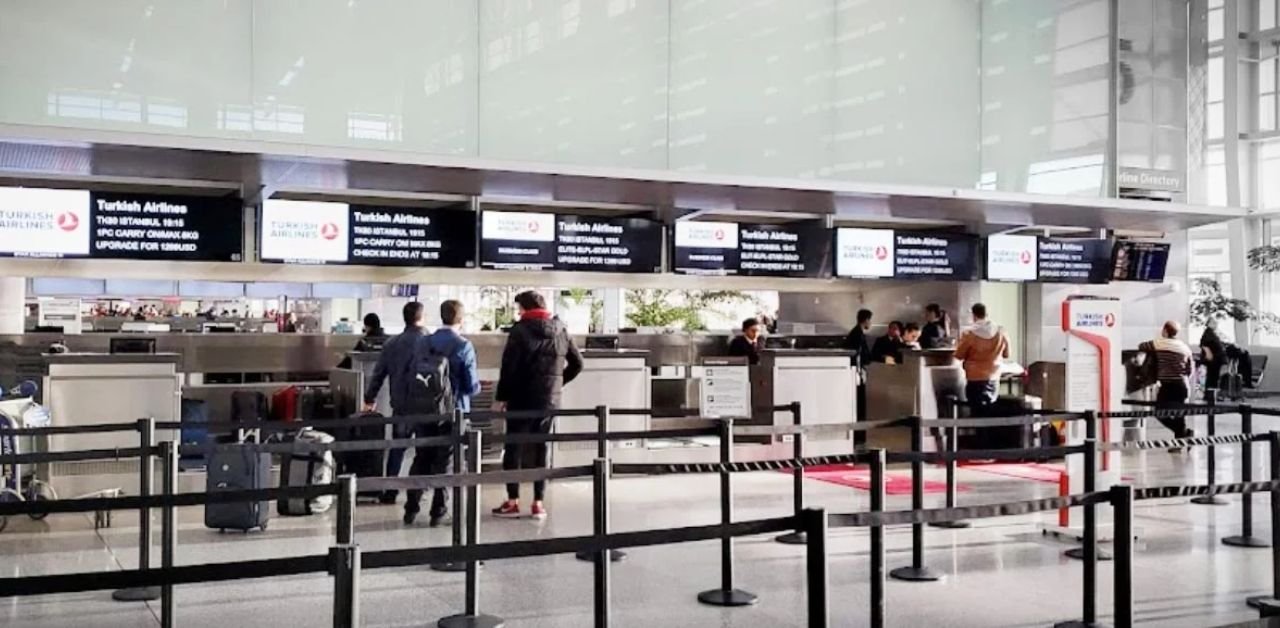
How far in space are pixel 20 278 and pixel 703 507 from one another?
1095cm

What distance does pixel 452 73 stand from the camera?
34.2 ft

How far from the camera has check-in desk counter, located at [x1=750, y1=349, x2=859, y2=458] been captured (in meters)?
13.4

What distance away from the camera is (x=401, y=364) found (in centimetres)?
945

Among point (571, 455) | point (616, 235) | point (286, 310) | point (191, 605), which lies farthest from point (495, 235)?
point (286, 310)

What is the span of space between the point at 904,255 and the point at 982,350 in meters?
1.61

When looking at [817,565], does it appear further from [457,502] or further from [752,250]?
[752,250]

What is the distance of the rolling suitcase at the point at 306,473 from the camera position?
30.4ft

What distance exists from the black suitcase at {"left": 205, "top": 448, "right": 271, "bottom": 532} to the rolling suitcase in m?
0.20

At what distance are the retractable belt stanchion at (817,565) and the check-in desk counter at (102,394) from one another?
727 centimetres

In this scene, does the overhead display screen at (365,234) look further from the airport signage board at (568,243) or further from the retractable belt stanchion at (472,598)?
the retractable belt stanchion at (472,598)

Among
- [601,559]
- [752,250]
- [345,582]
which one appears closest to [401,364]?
[752,250]

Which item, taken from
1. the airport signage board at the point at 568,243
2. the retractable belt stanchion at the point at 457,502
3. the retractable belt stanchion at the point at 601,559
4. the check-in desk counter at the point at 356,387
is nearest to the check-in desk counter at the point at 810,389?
the airport signage board at the point at 568,243

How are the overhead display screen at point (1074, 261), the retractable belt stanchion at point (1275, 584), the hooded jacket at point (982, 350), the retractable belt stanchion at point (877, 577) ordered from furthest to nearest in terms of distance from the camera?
the overhead display screen at point (1074, 261), the hooded jacket at point (982, 350), the retractable belt stanchion at point (1275, 584), the retractable belt stanchion at point (877, 577)

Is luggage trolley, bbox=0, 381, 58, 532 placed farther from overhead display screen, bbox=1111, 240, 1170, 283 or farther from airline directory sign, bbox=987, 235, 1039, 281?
overhead display screen, bbox=1111, 240, 1170, 283
